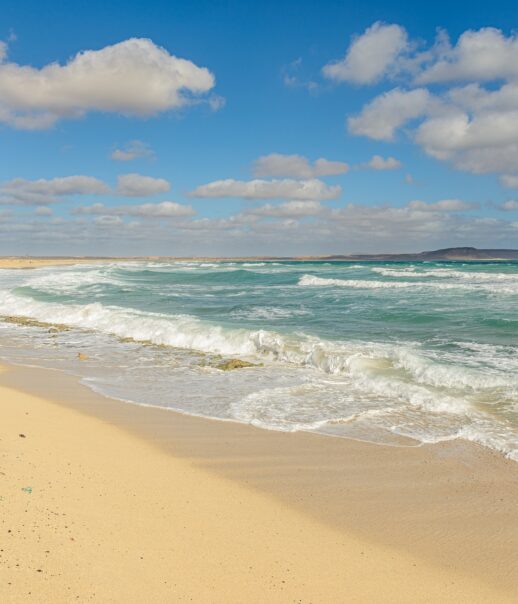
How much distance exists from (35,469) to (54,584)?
1.99 metres

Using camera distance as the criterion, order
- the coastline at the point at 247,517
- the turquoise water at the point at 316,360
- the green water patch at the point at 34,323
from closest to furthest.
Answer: the coastline at the point at 247,517, the turquoise water at the point at 316,360, the green water patch at the point at 34,323

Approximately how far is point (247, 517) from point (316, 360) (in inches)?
310

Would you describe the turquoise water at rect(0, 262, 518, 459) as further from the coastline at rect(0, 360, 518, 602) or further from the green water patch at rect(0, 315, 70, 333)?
the coastline at rect(0, 360, 518, 602)

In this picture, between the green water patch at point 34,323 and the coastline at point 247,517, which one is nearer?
the coastline at point 247,517

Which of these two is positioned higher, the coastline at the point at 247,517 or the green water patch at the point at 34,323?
the green water patch at the point at 34,323

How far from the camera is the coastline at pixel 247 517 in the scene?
11.8 ft

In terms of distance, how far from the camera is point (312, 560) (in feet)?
13.2

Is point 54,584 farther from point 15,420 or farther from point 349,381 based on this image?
point 349,381

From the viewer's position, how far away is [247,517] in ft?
15.5

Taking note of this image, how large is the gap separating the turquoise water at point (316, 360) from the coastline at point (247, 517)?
1.18m

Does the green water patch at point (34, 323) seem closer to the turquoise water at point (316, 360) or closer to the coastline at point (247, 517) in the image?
the turquoise water at point (316, 360)

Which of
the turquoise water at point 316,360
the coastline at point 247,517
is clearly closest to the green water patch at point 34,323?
the turquoise water at point 316,360

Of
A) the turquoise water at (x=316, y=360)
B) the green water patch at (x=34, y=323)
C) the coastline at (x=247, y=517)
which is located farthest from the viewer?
the green water patch at (x=34, y=323)

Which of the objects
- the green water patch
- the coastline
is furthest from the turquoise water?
the coastline
